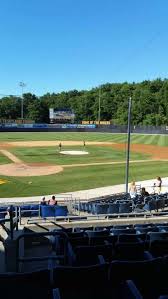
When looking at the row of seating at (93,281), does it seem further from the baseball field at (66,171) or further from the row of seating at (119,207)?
the baseball field at (66,171)

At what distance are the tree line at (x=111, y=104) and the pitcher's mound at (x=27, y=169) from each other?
303 feet

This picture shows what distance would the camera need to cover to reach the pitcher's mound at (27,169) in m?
36.7

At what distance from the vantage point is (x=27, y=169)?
3906cm

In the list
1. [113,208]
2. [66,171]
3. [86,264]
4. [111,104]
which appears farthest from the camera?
[111,104]

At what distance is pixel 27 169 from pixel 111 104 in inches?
4618

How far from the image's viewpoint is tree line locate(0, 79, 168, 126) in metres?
136

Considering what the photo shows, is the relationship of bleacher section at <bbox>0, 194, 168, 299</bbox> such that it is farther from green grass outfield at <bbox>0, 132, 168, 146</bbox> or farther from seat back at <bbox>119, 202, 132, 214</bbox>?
green grass outfield at <bbox>0, 132, 168, 146</bbox>

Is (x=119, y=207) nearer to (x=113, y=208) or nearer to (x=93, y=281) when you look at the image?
(x=113, y=208)

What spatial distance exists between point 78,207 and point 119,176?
1792 centimetres

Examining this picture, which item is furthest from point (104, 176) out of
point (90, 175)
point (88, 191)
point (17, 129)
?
point (17, 129)

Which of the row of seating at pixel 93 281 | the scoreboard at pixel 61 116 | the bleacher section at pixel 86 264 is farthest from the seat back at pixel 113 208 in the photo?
the scoreboard at pixel 61 116

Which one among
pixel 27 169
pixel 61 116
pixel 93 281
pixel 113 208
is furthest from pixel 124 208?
pixel 61 116

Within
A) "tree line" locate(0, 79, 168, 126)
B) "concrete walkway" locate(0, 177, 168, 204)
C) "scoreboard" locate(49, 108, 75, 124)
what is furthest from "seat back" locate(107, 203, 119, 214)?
"tree line" locate(0, 79, 168, 126)

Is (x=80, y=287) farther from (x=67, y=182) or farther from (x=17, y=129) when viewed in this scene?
(x=17, y=129)
